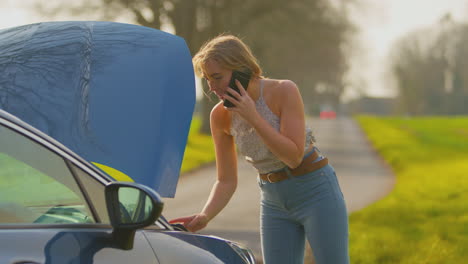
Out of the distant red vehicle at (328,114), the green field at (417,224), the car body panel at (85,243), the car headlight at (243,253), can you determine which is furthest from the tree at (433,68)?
the car body panel at (85,243)

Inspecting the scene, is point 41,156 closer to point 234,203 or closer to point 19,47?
point 19,47

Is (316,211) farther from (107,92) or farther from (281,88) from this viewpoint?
(107,92)

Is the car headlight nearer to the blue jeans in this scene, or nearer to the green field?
the blue jeans

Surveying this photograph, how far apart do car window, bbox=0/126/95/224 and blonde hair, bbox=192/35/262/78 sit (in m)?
1.06

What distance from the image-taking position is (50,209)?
2.56 meters

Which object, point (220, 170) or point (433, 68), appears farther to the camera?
point (433, 68)

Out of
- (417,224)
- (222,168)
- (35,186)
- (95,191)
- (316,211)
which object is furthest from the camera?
(417,224)

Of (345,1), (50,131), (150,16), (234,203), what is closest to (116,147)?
(50,131)

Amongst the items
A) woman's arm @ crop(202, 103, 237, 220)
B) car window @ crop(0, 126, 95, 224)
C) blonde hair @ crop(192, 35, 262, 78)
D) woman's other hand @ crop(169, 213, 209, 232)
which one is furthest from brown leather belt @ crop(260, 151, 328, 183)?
car window @ crop(0, 126, 95, 224)

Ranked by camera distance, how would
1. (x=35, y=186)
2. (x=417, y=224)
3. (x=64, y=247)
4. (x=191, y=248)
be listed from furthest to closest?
(x=417, y=224) < (x=191, y=248) < (x=35, y=186) < (x=64, y=247)

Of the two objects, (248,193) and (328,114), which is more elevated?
(248,193)

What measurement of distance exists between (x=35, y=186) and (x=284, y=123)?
1.28 meters

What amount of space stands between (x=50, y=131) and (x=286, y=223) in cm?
118

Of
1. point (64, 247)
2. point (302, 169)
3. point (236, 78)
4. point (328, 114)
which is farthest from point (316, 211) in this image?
point (328, 114)
